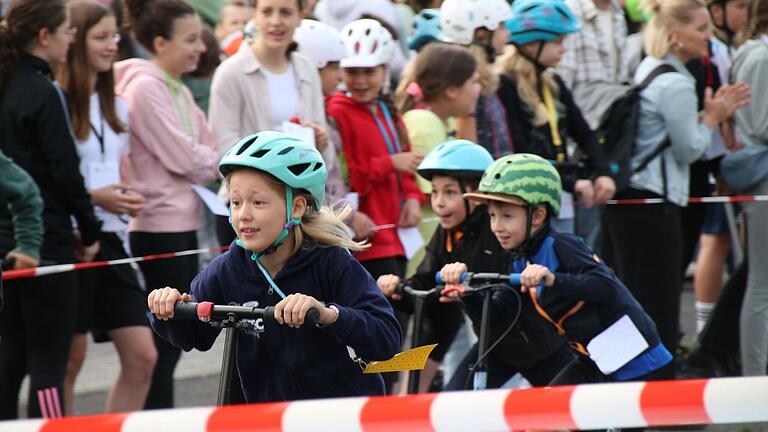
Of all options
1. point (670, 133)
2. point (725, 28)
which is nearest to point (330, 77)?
point (670, 133)

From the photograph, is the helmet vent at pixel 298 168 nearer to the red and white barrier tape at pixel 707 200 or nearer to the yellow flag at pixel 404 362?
the yellow flag at pixel 404 362

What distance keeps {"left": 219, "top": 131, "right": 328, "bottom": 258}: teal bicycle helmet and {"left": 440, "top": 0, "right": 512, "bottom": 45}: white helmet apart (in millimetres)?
3707

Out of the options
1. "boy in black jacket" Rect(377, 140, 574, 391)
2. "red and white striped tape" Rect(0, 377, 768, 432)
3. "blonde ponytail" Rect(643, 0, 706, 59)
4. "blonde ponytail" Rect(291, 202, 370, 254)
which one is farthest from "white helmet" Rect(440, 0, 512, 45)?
"red and white striped tape" Rect(0, 377, 768, 432)

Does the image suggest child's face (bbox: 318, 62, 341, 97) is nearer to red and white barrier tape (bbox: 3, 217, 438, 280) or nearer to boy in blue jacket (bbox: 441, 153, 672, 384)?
red and white barrier tape (bbox: 3, 217, 438, 280)

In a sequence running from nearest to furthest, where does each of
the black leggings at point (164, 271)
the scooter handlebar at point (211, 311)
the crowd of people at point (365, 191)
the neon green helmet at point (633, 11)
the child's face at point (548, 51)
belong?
the scooter handlebar at point (211, 311)
the crowd of people at point (365, 191)
the black leggings at point (164, 271)
the child's face at point (548, 51)
the neon green helmet at point (633, 11)

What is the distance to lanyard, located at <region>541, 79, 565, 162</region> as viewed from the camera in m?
8.02

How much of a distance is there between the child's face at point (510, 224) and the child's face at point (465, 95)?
5.57 ft

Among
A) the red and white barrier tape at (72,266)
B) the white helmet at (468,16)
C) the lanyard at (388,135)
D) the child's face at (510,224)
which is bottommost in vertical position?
the red and white barrier tape at (72,266)

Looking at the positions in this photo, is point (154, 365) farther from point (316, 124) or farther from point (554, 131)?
point (554, 131)

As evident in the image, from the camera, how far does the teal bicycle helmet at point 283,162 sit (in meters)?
4.57

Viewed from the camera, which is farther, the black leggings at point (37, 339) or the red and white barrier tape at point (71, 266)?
the black leggings at point (37, 339)

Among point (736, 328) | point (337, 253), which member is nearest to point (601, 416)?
point (337, 253)

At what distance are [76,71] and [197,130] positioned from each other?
31.2 inches

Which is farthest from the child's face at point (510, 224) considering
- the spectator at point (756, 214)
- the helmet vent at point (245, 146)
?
the spectator at point (756, 214)
